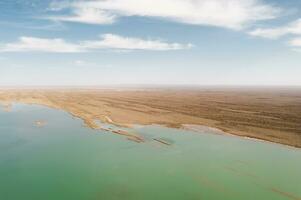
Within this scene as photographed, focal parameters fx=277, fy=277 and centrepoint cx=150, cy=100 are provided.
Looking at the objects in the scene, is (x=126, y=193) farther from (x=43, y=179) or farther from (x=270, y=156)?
(x=270, y=156)

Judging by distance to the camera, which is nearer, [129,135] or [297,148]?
[297,148]

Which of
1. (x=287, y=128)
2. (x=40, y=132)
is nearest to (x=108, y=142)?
(x=40, y=132)

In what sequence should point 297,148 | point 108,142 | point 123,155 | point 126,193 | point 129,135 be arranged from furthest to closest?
point 129,135, point 108,142, point 297,148, point 123,155, point 126,193

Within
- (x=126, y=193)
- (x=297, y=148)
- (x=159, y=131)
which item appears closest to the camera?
(x=126, y=193)

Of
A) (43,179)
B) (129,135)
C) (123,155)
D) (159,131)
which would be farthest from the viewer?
(159,131)

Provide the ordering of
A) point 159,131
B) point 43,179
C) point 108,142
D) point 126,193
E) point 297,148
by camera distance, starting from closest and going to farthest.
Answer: point 126,193 < point 43,179 < point 297,148 < point 108,142 < point 159,131

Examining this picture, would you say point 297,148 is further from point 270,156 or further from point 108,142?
point 108,142

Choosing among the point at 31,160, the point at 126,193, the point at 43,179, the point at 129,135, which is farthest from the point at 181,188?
the point at 129,135
